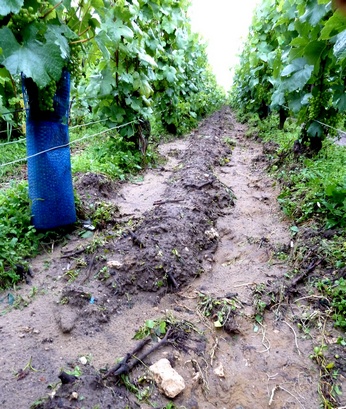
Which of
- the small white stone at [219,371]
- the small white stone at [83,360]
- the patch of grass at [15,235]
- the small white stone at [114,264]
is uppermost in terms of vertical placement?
the patch of grass at [15,235]

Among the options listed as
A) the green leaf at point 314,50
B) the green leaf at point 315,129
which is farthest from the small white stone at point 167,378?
the green leaf at point 315,129

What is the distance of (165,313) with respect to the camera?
2.12m

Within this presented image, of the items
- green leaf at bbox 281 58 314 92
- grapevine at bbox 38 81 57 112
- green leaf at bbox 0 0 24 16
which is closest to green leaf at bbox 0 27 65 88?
green leaf at bbox 0 0 24 16

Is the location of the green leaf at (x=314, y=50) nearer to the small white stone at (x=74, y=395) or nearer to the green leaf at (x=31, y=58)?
the green leaf at (x=31, y=58)

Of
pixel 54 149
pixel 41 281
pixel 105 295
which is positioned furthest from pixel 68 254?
pixel 54 149

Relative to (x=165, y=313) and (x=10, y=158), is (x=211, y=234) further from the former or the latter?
(x=10, y=158)

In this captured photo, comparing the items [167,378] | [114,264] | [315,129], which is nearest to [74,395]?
[167,378]

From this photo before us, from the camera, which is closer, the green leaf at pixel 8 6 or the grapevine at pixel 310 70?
the green leaf at pixel 8 6

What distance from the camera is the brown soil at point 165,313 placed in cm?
159

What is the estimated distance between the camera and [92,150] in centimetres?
513

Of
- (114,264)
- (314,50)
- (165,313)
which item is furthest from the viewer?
(314,50)

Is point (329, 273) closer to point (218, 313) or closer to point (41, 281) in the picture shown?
point (218, 313)

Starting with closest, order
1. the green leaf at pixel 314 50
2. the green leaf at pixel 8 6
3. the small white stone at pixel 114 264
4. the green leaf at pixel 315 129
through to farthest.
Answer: the green leaf at pixel 8 6
the small white stone at pixel 114 264
the green leaf at pixel 314 50
the green leaf at pixel 315 129

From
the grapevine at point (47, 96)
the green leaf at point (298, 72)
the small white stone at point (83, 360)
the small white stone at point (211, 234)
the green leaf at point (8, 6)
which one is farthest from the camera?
the green leaf at point (298, 72)
